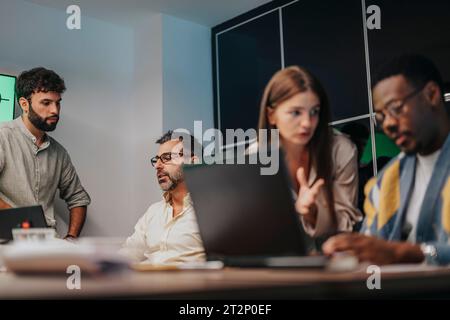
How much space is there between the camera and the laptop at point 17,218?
167cm

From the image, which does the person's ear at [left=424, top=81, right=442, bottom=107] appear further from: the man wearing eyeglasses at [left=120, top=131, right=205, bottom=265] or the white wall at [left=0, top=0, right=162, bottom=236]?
the white wall at [left=0, top=0, right=162, bottom=236]

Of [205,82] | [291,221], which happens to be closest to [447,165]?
[291,221]

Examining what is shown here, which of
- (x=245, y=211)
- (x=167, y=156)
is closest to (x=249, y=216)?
(x=245, y=211)

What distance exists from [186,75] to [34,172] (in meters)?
1.46

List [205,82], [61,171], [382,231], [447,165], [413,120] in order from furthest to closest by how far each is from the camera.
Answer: [205,82] < [61,171] < [413,120] < [382,231] < [447,165]

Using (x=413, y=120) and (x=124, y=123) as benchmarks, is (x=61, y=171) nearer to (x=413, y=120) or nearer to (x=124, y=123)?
(x=124, y=123)

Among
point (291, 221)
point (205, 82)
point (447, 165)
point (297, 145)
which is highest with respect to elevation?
point (205, 82)

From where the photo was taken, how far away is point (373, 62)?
3338mm

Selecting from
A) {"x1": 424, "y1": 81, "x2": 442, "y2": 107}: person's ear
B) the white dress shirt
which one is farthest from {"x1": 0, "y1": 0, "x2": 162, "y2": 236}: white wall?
{"x1": 424, "y1": 81, "x2": 442, "y2": 107}: person's ear

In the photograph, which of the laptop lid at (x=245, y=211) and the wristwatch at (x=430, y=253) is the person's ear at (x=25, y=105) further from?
the wristwatch at (x=430, y=253)

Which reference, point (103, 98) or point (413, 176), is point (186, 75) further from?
point (413, 176)

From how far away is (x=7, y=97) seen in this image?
11.7 ft

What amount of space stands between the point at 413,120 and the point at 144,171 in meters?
2.48

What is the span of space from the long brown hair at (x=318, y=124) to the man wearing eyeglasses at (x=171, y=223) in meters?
0.60
